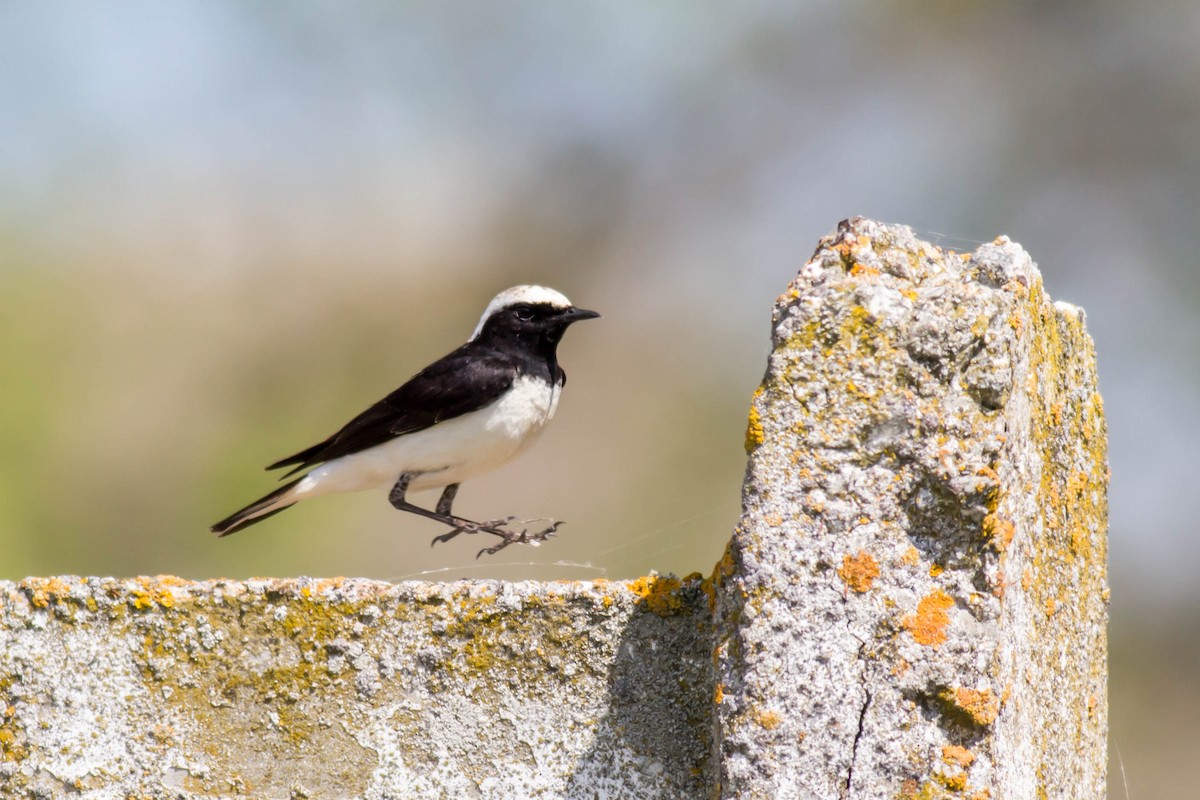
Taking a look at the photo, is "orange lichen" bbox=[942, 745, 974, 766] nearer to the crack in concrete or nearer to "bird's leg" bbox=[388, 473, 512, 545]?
the crack in concrete

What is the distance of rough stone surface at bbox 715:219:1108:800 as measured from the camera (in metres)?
2.31

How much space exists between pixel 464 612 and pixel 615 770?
1.47 feet

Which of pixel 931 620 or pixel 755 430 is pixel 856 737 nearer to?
pixel 931 620

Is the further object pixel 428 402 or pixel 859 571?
pixel 428 402

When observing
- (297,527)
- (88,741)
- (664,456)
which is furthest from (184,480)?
(88,741)

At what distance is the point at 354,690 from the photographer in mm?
2822

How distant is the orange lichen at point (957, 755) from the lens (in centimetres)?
228

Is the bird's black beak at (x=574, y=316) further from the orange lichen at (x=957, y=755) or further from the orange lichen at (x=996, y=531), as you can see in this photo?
the orange lichen at (x=957, y=755)

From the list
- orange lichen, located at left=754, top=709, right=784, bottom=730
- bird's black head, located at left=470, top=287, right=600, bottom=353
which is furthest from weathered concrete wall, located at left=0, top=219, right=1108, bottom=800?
bird's black head, located at left=470, top=287, right=600, bottom=353

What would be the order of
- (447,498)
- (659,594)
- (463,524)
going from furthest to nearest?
(447,498) → (463,524) → (659,594)

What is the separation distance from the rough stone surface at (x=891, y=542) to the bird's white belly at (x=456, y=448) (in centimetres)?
310

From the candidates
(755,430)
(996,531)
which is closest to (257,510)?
(755,430)

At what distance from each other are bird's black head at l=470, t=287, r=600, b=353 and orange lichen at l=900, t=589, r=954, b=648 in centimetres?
361

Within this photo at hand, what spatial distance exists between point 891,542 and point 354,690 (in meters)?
1.17
